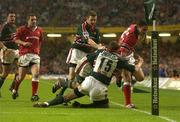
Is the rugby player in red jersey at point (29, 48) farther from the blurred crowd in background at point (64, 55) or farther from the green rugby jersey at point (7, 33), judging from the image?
the blurred crowd in background at point (64, 55)

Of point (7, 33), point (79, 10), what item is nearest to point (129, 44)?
point (7, 33)

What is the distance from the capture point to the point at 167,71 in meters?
39.8

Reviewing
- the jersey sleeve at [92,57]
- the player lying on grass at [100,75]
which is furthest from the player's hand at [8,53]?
the jersey sleeve at [92,57]

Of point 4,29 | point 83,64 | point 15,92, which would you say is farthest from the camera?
point 4,29

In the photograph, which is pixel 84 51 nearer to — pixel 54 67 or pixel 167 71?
pixel 167 71

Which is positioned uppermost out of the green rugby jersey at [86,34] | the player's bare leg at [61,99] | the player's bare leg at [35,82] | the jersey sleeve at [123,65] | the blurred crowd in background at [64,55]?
the blurred crowd in background at [64,55]

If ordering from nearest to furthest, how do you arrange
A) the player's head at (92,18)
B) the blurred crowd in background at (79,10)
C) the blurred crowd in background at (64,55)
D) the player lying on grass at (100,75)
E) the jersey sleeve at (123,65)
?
the jersey sleeve at (123,65), the player lying on grass at (100,75), the player's head at (92,18), the blurred crowd in background at (79,10), the blurred crowd in background at (64,55)

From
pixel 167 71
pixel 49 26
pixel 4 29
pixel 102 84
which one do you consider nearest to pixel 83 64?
pixel 102 84

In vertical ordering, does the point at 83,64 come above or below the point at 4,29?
below

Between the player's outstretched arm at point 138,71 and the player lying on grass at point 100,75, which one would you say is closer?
the player's outstretched arm at point 138,71

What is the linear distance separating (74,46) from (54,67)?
31.8 metres

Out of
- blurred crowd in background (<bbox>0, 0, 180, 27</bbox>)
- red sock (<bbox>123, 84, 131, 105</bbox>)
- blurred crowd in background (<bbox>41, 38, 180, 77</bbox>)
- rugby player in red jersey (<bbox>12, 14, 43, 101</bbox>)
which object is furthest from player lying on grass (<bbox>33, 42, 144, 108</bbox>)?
blurred crowd in background (<bbox>0, 0, 180, 27</bbox>)

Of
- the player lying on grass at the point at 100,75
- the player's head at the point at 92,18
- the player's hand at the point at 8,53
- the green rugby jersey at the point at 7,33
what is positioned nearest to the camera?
the player lying on grass at the point at 100,75

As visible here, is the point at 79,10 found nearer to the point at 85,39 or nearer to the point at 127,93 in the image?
the point at 85,39
